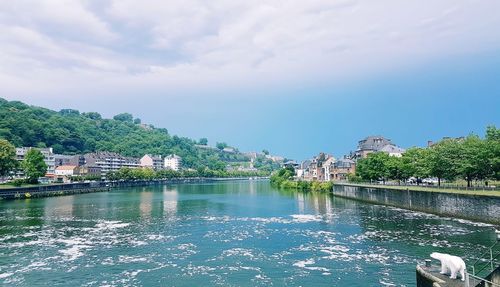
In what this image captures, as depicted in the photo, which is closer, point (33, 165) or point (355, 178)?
point (355, 178)

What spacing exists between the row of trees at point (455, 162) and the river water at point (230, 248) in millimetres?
10555

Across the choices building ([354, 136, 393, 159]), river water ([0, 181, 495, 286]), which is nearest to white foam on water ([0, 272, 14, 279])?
river water ([0, 181, 495, 286])

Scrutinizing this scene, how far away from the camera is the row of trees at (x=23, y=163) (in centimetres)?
10138

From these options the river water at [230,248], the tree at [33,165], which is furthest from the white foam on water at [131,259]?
the tree at [33,165]

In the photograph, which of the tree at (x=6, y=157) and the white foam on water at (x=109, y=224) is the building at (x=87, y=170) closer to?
the tree at (x=6, y=157)

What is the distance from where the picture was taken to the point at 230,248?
3472cm

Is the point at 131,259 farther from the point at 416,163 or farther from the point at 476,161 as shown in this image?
the point at 416,163

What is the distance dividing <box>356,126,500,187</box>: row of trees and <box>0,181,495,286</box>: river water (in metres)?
10.6

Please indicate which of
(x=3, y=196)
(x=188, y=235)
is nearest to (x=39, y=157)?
(x=3, y=196)

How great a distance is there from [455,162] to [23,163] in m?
114

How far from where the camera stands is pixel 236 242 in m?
37.4

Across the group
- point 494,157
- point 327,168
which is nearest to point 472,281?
point 494,157

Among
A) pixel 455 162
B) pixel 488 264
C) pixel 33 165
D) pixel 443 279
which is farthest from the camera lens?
pixel 33 165

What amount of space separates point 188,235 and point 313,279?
19.4 meters
